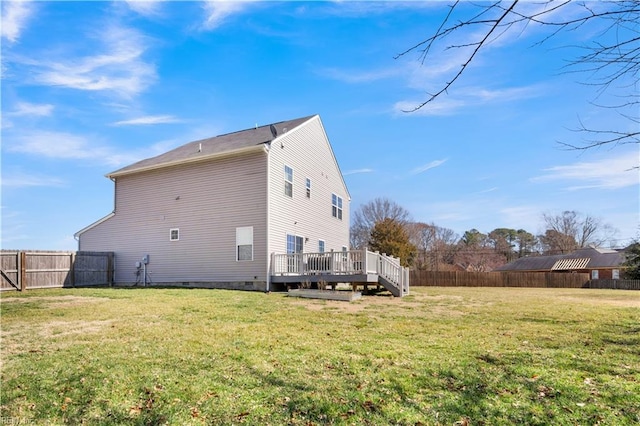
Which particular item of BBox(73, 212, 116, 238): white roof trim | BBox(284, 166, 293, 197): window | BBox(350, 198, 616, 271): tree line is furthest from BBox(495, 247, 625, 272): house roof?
BBox(73, 212, 116, 238): white roof trim

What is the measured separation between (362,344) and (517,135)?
5.80m

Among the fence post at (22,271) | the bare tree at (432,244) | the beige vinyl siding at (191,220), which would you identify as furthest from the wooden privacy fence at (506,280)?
the fence post at (22,271)

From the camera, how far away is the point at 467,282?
97.7 feet

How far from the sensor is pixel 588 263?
39.5 m

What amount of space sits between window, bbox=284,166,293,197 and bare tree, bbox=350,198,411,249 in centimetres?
2789

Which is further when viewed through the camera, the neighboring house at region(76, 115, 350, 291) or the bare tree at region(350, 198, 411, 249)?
the bare tree at region(350, 198, 411, 249)

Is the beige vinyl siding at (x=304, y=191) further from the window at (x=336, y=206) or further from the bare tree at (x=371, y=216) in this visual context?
the bare tree at (x=371, y=216)

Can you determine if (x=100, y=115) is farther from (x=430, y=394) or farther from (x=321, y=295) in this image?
(x=430, y=394)

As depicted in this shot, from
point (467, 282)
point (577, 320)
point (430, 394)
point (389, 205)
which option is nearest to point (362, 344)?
point (430, 394)

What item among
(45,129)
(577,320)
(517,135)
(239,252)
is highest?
(45,129)

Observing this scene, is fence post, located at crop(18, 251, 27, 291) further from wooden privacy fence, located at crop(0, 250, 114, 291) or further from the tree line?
the tree line

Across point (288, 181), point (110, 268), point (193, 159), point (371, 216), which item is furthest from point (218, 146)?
point (371, 216)

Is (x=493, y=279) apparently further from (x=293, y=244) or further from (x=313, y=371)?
(x=313, y=371)

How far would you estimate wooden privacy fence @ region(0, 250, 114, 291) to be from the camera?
1390cm
